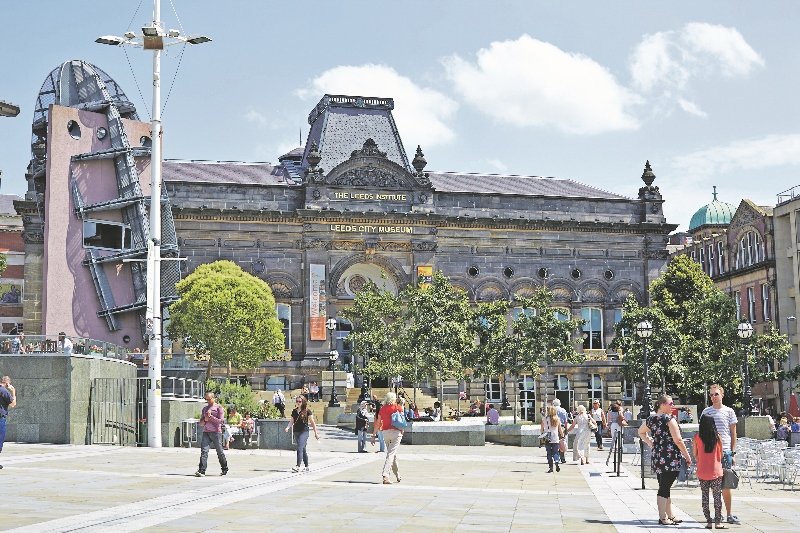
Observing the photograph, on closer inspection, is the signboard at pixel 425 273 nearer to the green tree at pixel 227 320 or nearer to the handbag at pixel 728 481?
the green tree at pixel 227 320

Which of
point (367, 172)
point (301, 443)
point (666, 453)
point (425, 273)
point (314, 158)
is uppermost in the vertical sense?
point (314, 158)

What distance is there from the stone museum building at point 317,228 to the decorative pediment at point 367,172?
3.8 inches

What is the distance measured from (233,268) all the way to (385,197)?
1306 cm

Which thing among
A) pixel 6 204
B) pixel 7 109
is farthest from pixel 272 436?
pixel 6 204

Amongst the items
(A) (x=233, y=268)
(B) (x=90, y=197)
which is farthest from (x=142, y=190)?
(A) (x=233, y=268)

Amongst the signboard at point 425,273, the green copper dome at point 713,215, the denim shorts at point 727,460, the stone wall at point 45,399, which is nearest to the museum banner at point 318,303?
the signboard at point 425,273

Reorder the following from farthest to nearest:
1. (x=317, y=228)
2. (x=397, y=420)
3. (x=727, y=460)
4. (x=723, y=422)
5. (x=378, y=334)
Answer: (x=317, y=228) < (x=378, y=334) < (x=397, y=420) < (x=723, y=422) < (x=727, y=460)

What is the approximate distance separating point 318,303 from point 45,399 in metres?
37.8

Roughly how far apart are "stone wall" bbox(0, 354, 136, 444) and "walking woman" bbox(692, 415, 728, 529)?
20.3m

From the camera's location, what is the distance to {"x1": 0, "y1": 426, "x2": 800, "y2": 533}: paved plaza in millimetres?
14305

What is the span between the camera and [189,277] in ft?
198

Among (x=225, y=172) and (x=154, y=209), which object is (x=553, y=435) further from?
(x=225, y=172)

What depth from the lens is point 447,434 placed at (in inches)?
1590

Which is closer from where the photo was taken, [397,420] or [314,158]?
[397,420]
